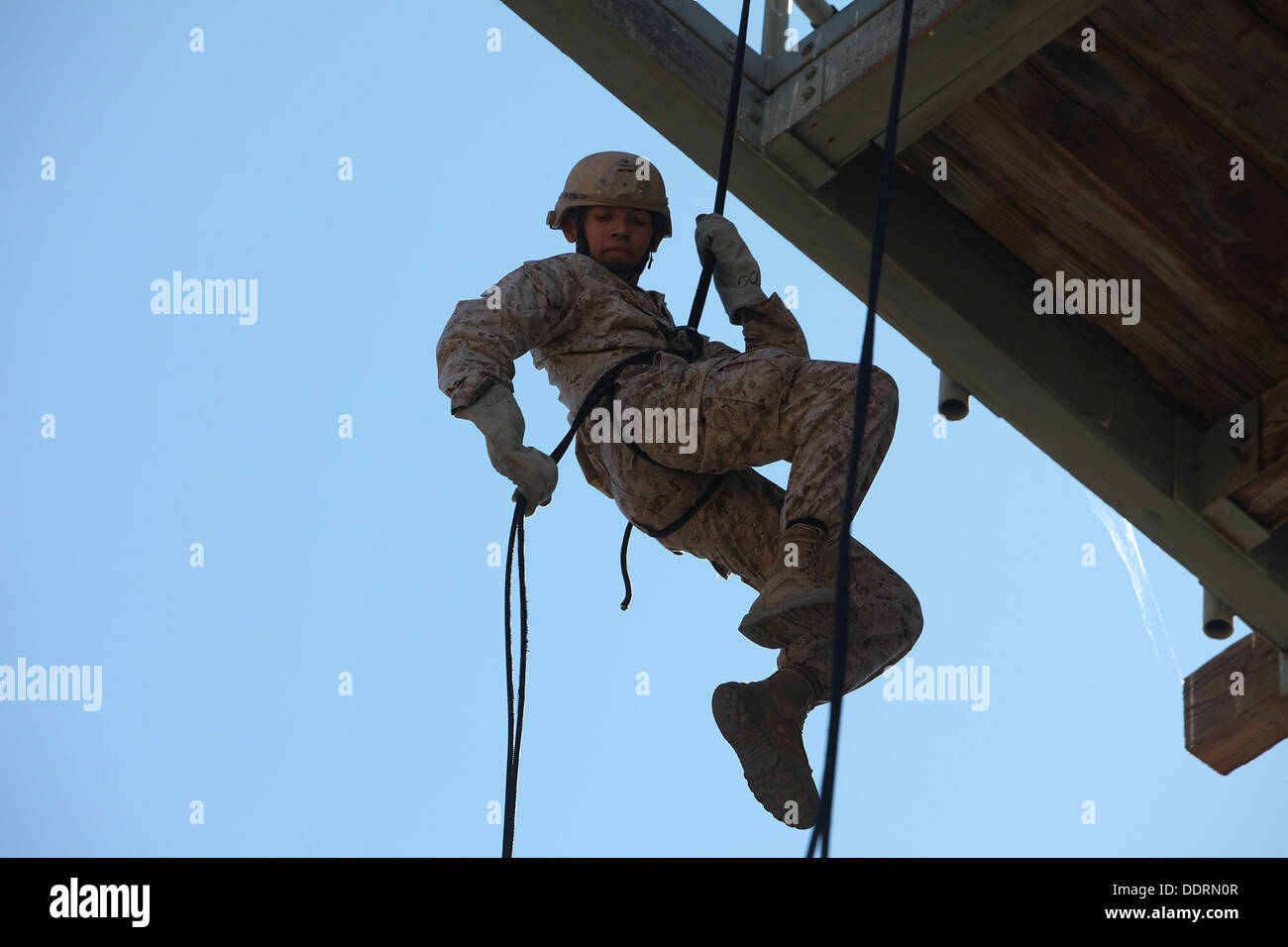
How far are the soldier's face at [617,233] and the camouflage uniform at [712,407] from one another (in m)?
0.09

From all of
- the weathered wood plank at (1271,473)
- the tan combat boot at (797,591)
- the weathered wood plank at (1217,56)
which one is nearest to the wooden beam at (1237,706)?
the weathered wood plank at (1271,473)

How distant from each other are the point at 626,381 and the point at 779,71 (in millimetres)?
946

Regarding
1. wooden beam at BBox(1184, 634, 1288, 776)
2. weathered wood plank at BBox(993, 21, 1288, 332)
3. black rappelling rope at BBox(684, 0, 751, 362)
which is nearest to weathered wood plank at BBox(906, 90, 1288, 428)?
weathered wood plank at BBox(993, 21, 1288, 332)

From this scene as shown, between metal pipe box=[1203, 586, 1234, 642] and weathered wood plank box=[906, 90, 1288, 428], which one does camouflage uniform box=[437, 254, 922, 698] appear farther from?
metal pipe box=[1203, 586, 1234, 642]

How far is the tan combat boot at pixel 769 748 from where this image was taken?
416cm

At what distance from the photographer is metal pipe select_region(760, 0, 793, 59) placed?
5273mm

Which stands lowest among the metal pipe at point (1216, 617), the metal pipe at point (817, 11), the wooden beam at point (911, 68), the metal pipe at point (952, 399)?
the metal pipe at point (1216, 617)

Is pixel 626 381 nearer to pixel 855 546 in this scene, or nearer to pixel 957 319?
pixel 855 546

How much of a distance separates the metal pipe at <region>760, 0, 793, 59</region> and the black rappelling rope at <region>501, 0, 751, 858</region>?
0.36ft

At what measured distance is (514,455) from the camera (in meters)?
4.45

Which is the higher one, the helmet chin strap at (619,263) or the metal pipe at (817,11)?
the metal pipe at (817,11)

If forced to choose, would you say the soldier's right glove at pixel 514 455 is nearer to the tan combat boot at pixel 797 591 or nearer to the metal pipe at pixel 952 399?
the tan combat boot at pixel 797 591
